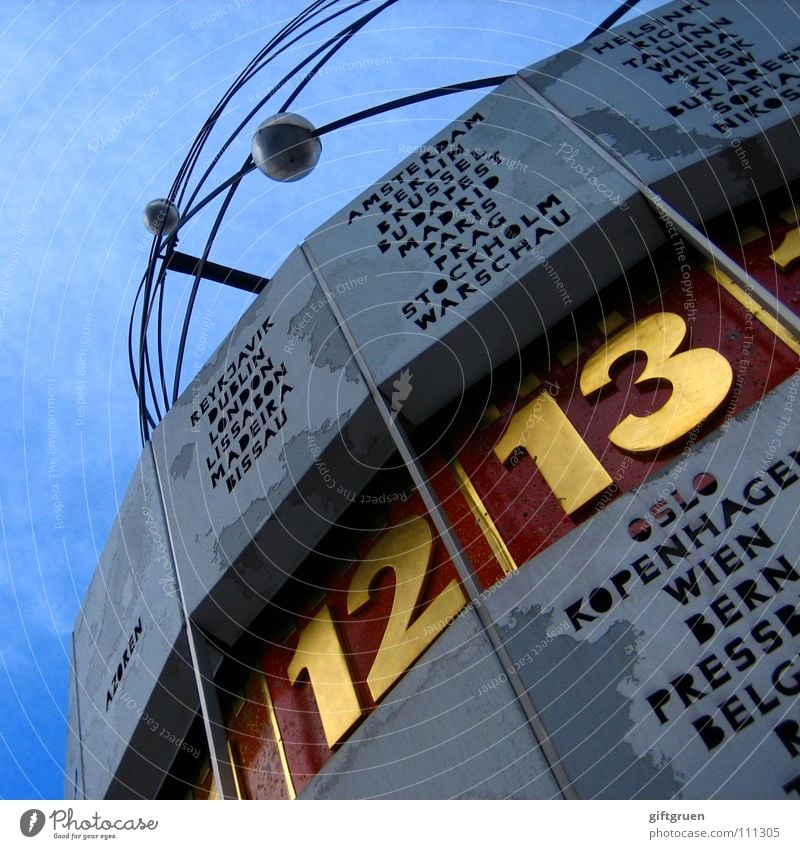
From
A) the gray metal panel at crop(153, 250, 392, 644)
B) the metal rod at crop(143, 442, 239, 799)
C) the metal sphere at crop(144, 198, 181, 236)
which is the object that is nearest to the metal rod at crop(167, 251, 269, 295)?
the metal sphere at crop(144, 198, 181, 236)

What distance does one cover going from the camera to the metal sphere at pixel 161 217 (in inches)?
242

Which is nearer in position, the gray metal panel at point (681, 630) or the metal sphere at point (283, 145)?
the gray metal panel at point (681, 630)

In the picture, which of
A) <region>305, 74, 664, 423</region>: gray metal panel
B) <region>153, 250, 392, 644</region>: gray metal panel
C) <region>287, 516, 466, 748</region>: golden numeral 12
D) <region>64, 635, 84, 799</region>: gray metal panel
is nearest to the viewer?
<region>287, 516, 466, 748</region>: golden numeral 12

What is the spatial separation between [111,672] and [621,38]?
5.16 meters

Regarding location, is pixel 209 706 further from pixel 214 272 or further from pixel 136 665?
pixel 214 272

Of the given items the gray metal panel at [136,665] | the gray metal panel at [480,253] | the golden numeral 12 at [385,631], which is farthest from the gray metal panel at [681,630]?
the gray metal panel at [136,665]

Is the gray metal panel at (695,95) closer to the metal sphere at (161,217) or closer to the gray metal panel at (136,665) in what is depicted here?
the metal sphere at (161,217)

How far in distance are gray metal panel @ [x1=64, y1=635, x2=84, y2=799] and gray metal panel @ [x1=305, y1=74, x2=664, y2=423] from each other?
11.7 feet

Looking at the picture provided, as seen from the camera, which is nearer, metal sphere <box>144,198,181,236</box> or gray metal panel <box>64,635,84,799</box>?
gray metal panel <box>64,635,84,799</box>

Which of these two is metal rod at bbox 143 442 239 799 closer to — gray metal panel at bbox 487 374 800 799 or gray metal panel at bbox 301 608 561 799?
gray metal panel at bbox 301 608 561 799

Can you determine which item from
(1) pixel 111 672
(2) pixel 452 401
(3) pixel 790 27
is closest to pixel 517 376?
(2) pixel 452 401

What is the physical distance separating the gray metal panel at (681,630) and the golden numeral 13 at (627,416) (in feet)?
1.60

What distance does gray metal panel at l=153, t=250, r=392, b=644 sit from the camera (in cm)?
432

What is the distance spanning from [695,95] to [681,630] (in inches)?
120
